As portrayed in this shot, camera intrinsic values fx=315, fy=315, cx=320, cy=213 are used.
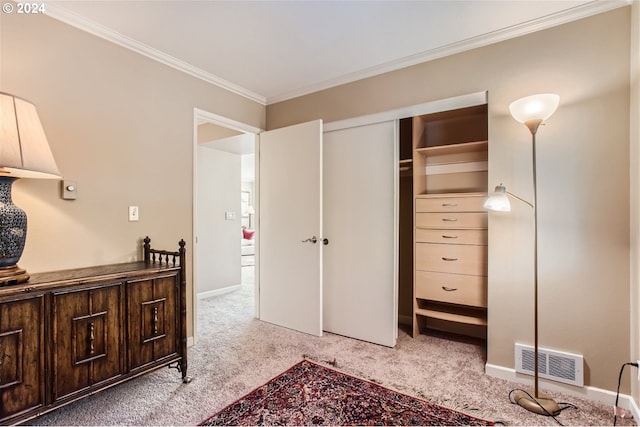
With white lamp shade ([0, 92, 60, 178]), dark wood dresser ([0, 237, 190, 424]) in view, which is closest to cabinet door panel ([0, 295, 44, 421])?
dark wood dresser ([0, 237, 190, 424])

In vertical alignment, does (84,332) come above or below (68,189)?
below

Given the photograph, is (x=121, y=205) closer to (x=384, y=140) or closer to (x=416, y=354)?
(x=384, y=140)

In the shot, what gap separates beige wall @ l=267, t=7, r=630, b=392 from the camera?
6.36 ft

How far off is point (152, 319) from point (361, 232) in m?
1.82

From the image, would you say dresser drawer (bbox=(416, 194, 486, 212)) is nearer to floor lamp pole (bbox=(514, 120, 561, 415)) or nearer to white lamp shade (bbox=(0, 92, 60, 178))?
floor lamp pole (bbox=(514, 120, 561, 415))

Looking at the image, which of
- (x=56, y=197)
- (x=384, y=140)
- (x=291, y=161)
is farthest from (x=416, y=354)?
(x=56, y=197)

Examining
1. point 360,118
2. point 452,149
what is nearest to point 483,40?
point 452,149

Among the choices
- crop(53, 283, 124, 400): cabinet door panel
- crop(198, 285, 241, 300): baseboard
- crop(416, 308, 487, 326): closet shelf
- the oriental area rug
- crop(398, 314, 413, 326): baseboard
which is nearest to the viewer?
crop(53, 283, 124, 400): cabinet door panel

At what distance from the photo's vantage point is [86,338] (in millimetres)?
1749

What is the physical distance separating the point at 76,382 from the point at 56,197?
113cm

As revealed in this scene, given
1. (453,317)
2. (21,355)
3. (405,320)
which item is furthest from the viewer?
(405,320)

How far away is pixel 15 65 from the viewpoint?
187cm

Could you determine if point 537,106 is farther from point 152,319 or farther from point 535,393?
point 152,319

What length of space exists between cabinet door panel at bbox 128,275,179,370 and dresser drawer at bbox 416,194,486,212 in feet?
7.37
